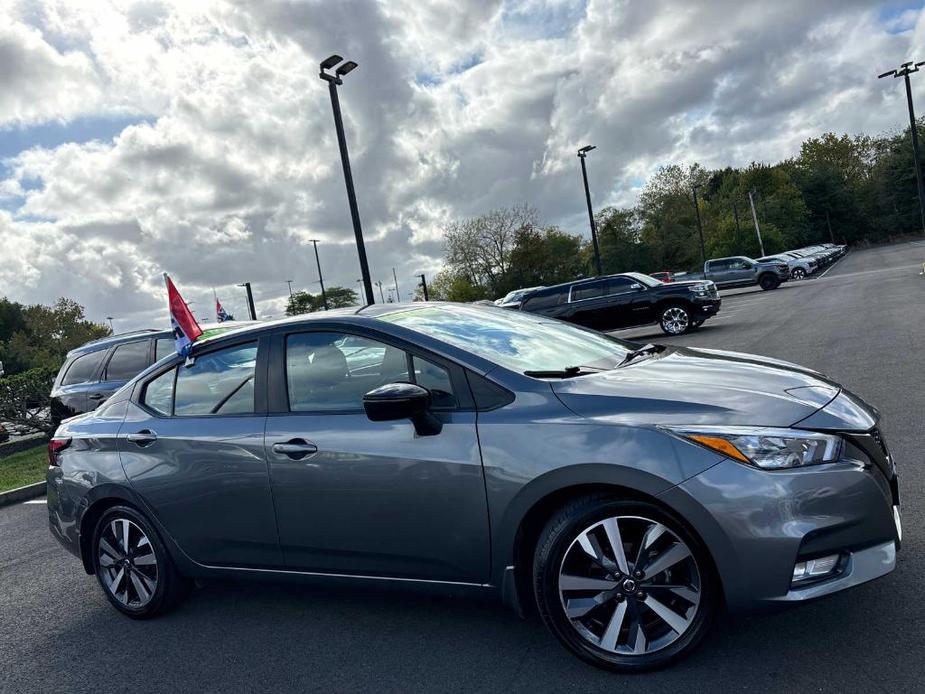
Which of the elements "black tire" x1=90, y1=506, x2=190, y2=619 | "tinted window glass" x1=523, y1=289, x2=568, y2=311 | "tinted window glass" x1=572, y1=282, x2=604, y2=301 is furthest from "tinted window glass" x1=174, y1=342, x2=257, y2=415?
"tinted window glass" x1=523, y1=289, x2=568, y2=311

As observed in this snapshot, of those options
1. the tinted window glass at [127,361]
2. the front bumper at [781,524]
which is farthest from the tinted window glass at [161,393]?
the tinted window glass at [127,361]

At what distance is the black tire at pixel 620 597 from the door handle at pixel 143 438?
2.29 m

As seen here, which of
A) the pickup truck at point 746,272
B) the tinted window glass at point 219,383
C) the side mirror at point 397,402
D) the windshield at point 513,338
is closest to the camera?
the side mirror at point 397,402

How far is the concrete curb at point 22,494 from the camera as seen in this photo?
870 centimetres

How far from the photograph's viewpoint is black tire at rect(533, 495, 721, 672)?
9.18 feet

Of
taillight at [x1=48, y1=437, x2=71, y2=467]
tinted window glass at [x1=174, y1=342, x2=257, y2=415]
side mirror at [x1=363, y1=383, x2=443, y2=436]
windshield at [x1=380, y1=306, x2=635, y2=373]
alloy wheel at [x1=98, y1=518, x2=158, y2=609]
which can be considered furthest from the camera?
taillight at [x1=48, y1=437, x2=71, y2=467]

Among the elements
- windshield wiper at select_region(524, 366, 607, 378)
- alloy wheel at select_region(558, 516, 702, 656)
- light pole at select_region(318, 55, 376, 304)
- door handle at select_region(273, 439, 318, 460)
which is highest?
light pole at select_region(318, 55, 376, 304)

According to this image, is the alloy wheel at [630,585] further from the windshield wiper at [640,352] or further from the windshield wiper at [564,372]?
the windshield wiper at [640,352]

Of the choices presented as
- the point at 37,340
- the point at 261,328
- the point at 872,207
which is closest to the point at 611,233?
the point at 872,207

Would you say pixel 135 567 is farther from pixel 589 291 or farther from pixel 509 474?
pixel 589 291

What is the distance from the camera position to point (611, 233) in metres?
75.4

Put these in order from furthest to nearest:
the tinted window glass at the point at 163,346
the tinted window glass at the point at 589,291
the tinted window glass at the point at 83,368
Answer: the tinted window glass at the point at 589,291
the tinted window glass at the point at 83,368
the tinted window glass at the point at 163,346

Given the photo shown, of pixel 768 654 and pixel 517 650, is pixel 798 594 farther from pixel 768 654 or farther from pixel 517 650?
pixel 517 650

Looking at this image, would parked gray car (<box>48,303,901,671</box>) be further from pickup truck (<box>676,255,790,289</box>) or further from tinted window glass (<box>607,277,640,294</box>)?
pickup truck (<box>676,255,790,289</box>)
